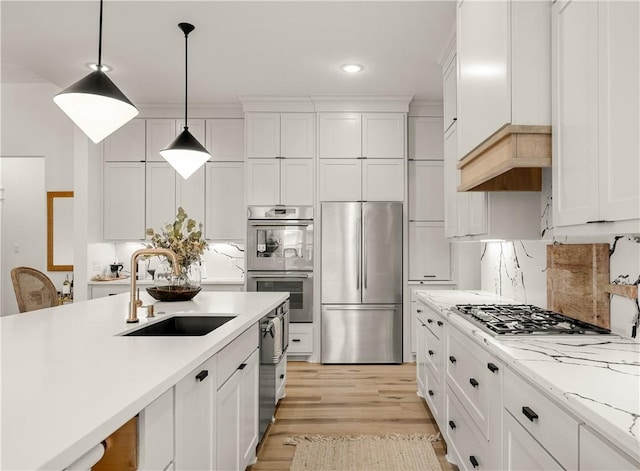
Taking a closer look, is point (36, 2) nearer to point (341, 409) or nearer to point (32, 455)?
point (32, 455)

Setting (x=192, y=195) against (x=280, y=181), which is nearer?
(x=280, y=181)

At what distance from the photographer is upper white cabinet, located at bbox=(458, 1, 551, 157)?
184cm

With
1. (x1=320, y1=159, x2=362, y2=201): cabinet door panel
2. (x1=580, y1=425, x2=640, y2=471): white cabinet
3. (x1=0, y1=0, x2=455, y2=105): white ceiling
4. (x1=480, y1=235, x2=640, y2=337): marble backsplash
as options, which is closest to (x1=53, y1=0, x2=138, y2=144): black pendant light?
(x1=0, y1=0, x2=455, y2=105): white ceiling

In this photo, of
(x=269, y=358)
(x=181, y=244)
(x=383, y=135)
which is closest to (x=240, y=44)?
(x=181, y=244)

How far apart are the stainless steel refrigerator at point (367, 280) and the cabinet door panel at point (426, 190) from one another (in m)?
0.31

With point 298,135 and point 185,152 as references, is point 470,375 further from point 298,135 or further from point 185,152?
point 298,135

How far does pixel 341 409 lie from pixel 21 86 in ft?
16.9

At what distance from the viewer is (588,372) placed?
1.33 m

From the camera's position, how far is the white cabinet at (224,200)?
5.03 metres

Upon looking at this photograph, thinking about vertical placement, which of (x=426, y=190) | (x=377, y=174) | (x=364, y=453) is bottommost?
(x=364, y=453)

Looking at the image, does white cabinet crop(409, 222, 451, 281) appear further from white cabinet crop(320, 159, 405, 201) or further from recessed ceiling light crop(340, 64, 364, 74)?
recessed ceiling light crop(340, 64, 364, 74)

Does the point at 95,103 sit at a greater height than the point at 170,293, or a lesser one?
greater

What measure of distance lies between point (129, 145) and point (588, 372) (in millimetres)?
4989

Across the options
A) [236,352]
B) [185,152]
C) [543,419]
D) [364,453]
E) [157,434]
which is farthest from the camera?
[185,152]
